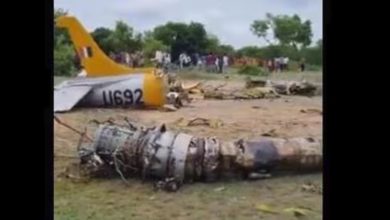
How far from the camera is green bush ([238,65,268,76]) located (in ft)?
3.86

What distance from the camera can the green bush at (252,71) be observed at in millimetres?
1176

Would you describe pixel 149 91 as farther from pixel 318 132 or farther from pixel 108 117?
pixel 318 132

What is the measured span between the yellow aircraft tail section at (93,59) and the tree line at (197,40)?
0.06ft

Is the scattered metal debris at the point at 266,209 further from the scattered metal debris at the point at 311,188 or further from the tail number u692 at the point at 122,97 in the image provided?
the tail number u692 at the point at 122,97

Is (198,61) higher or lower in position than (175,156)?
higher

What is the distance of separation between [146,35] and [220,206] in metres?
0.41

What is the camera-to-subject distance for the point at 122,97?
119 cm

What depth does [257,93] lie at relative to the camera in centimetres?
121

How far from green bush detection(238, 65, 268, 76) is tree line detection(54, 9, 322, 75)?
3cm

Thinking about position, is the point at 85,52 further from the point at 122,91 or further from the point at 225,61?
the point at 225,61

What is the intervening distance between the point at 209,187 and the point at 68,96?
37cm

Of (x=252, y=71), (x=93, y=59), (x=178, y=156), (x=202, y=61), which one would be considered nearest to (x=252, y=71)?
(x=252, y=71)
